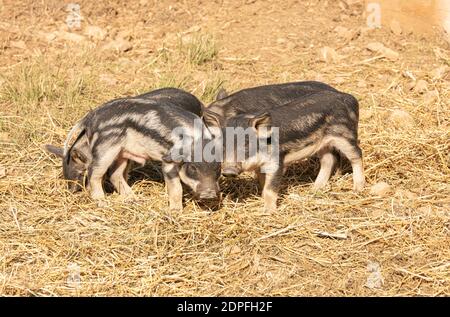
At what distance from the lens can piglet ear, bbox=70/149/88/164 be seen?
23.2 ft

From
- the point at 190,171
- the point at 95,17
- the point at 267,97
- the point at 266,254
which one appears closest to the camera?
the point at 266,254

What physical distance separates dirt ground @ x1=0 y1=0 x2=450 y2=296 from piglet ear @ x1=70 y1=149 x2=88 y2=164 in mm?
278

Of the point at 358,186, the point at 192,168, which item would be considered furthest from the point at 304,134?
the point at 192,168

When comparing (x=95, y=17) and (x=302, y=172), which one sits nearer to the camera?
(x=302, y=172)

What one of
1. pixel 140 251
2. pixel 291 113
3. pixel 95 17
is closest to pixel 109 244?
pixel 140 251

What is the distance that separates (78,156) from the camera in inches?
280

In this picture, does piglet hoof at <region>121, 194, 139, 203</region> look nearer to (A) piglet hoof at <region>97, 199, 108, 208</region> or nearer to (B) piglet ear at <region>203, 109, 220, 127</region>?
(A) piglet hoof at <region>97, 199, 108, 208</region>

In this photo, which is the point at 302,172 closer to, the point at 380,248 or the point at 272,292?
the point at 380,248

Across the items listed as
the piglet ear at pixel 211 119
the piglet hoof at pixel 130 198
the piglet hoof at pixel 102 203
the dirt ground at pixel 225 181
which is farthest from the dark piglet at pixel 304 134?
the piglet hoof at pixel 102 203

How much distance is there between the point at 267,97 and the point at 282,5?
354 centimetres

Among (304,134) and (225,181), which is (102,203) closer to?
(225,181)

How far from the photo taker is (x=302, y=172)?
25.6ft

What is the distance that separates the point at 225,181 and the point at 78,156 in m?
1.33

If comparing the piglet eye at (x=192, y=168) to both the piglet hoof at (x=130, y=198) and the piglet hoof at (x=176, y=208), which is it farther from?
the piglet hoof at (x=130, y=198)
